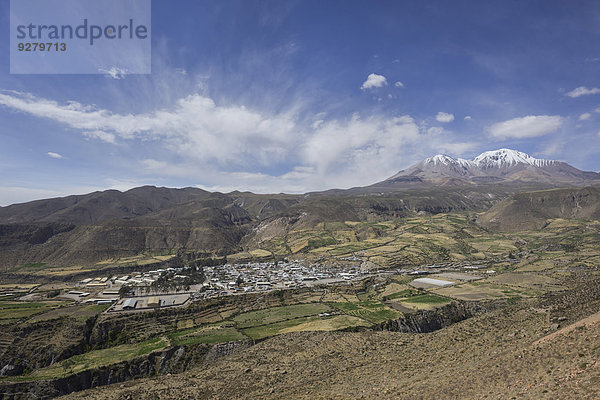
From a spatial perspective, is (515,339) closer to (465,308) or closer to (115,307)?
(465,308)

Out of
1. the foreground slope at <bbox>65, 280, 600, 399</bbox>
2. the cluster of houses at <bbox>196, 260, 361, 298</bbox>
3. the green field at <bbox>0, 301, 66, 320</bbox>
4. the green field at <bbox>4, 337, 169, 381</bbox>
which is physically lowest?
the cluster of houses at <bbox>196, 260, 361, 298</bbox>

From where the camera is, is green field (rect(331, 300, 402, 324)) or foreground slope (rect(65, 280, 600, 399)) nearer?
foreground slope (rect(65, 280, 600, 399))

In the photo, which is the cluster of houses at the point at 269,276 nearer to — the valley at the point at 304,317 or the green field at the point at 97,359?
the valley at the point at 304,317

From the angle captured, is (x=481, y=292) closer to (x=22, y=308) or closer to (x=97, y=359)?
(x=97, y=359)

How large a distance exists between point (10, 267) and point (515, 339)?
606 feet

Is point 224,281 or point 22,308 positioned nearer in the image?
point 22,308

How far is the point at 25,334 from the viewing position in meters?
56.8

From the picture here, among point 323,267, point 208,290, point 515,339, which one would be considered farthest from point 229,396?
point 323,267

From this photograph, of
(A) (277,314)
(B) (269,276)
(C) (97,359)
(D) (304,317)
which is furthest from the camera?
(B) (269,276)

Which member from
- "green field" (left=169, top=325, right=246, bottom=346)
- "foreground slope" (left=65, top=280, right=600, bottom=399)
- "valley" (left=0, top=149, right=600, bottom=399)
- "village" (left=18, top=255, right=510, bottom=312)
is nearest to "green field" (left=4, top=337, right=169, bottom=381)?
"valley" (left=0, top=149, right=600, bottom=399)

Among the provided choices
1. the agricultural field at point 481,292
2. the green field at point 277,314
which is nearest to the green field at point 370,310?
the green field at point 277,314

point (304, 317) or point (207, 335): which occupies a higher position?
point (207, 335)

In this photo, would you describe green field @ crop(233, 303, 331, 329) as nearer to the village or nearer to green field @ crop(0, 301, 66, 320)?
the village

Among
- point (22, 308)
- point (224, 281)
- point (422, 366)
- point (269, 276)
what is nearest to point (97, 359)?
point (22, 308)
